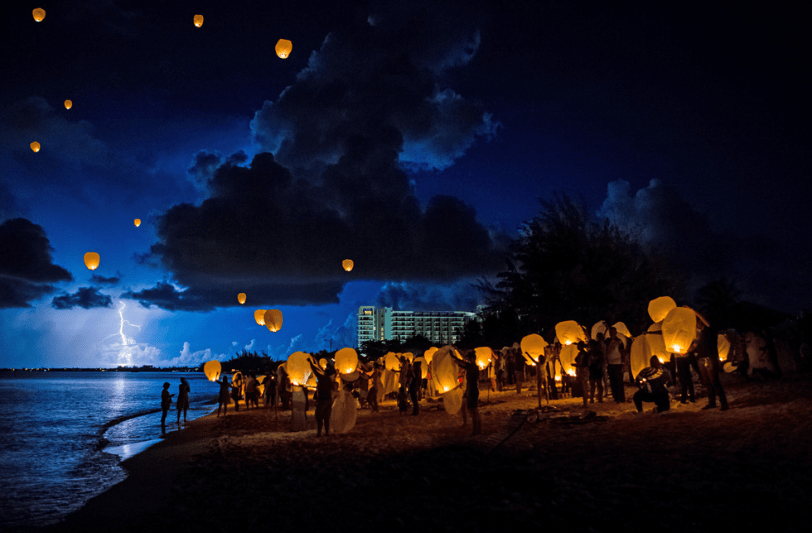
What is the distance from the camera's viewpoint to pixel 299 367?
35.7 feet

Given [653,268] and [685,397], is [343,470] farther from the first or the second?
[653,268]

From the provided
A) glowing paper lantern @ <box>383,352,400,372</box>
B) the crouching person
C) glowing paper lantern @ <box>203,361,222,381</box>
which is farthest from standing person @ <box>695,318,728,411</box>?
glowing paper lantern @ <box>203,361,222,381</box>

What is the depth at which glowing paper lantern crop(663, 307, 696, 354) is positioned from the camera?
27.2 feet

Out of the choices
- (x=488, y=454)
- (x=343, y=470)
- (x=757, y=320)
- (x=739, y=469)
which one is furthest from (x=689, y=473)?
(x=757, y=320)

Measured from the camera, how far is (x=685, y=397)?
9977mm

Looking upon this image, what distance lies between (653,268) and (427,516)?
2240 cm

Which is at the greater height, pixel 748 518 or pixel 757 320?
pixel 757 320

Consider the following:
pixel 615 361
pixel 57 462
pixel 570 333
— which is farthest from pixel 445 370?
pixel 57 462

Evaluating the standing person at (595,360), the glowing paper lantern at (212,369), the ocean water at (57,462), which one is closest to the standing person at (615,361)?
the standing person at (595,360)

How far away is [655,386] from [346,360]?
6.77 meters

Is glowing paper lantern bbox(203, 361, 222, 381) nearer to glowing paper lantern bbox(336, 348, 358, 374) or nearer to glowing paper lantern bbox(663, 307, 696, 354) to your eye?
glowing paper lantern bbox(336, 348, 358, 374)

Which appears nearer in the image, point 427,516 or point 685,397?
point 427,516

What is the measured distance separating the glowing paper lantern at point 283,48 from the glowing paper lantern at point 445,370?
31.8 ft

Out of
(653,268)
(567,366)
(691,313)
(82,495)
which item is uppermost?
(653,268)
